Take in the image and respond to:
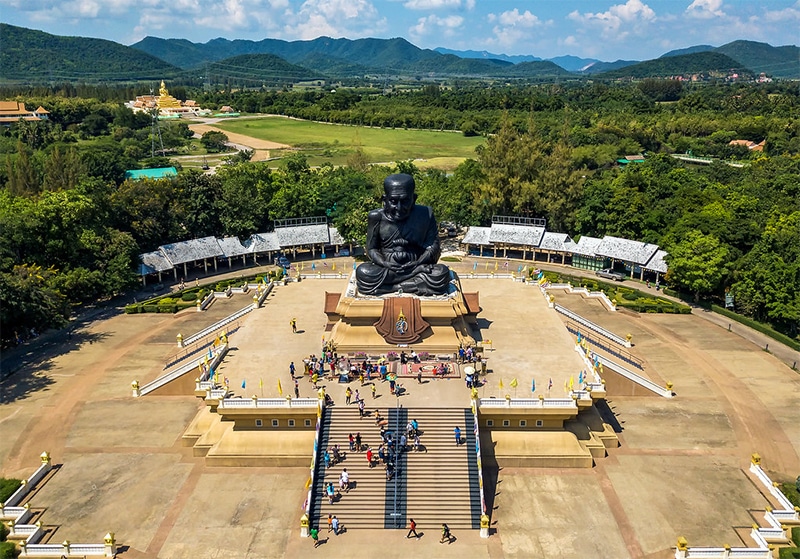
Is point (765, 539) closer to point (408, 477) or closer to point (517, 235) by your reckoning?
point (408, 477)

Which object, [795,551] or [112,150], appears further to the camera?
[112,150]

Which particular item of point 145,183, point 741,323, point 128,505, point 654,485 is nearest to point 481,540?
point 654,485

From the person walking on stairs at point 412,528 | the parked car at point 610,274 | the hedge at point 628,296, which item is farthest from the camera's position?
the parked car at point 610,274

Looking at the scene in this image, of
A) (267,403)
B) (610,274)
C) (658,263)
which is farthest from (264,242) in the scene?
(658,263)

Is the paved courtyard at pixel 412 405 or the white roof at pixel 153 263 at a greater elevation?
the white roof at pixel 153 263

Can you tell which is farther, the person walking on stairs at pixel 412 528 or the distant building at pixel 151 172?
the distant building at pixel 151 172

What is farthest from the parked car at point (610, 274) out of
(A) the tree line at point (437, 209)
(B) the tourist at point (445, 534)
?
(B) the tourist at point (445, 534)

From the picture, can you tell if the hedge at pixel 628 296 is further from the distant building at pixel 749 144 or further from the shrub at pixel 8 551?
the distant building at pixel 749 144

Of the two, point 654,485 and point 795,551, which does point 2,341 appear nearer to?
point 654,485
